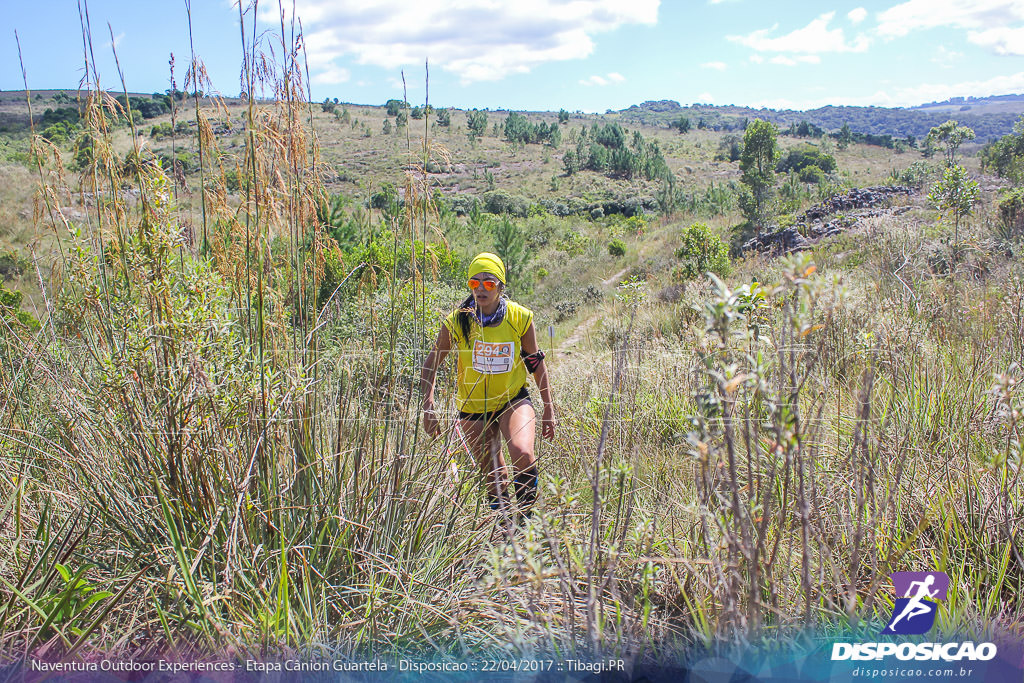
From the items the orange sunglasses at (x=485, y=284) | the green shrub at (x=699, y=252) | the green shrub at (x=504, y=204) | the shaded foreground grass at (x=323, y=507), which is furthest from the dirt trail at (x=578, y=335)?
the green shrub at (x=504, y=204)

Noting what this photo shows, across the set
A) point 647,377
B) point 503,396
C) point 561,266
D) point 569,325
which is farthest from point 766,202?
point 503,396

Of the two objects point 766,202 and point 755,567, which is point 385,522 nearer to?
point 755,567

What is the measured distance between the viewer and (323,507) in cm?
191

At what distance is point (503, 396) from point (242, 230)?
169cm

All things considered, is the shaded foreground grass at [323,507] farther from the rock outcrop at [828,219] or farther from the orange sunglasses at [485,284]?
the rock outcrop at [828,219]

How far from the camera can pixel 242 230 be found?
2.03 meters

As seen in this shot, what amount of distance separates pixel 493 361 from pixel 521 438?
0.46m

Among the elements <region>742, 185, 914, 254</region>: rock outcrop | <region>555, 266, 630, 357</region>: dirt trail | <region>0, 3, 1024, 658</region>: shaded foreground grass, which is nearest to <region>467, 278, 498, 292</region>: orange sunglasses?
<region>0, 3, 1024, 658</region>: shaded foreground grass

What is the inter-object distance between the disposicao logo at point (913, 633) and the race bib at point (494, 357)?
2046 mm

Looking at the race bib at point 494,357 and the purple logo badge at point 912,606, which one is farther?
the race bib at point 494,357

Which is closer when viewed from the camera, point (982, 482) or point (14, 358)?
point (982, 482)

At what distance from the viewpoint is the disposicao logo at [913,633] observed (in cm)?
160

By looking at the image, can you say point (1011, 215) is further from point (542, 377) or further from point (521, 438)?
point (521, 438)

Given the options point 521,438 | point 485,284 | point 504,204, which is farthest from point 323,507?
point 504,204
